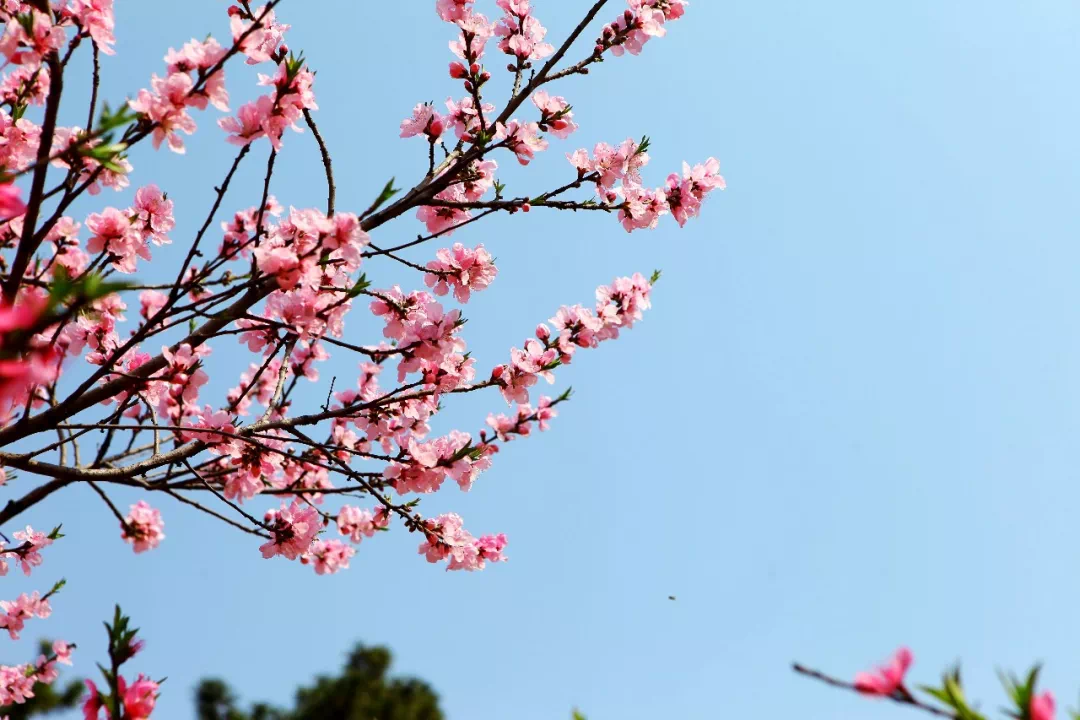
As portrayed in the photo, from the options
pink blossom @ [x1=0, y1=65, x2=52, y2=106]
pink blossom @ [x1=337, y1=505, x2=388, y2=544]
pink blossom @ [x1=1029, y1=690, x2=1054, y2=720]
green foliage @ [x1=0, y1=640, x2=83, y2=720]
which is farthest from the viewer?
green foliage @ [x1=0, y1=640, x2=83, y2=720]

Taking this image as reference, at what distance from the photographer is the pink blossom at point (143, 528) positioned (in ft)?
14.3

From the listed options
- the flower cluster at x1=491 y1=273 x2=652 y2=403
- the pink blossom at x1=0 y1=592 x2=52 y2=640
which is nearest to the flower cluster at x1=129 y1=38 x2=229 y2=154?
the flower cluster at x1=491 y1=273 x2=652 y2=403

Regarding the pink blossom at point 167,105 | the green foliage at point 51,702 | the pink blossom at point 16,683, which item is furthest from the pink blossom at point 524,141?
the green foliage at point 51,702

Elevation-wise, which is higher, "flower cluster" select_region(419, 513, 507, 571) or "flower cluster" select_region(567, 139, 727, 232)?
"flower cluster" select_region(567, 139, 727, 232)

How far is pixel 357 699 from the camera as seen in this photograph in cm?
2411

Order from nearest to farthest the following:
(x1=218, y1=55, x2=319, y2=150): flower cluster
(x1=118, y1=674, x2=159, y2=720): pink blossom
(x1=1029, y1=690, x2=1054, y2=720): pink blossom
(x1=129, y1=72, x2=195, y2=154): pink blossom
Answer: (x1=1029, y1=690, x2=1054, y2=720): pink blossom, (x1=118, y1=674, x2=159, y2=720): pink blossom, (x1=129, y1=72, x2=195, y2=154): pink blossom, (x1=218, y1=55, x2=319, y2=150): flower cluster

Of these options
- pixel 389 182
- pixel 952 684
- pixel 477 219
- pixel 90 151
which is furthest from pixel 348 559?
pixel 952 684

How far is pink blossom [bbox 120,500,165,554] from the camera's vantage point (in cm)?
436

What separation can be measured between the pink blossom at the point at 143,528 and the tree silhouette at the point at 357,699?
20.7 meters

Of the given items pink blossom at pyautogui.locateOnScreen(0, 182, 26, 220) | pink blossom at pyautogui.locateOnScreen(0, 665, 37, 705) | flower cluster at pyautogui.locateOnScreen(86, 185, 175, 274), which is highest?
flower cluster at pyautogui.locateOnScreen(86, 185, 175, 274)

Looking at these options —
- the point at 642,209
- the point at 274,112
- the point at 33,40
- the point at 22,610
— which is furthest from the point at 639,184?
the point at 22,610

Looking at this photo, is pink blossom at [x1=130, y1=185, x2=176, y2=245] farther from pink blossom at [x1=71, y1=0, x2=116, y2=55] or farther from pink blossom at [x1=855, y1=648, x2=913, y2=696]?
pink blossom at [x1=855, y1=648, x2=913, y2=696]

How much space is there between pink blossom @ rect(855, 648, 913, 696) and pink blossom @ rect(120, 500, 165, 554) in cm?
402

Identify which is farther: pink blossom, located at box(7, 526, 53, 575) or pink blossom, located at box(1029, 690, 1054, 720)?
pink blossom, located at box(7, 526, 53, 575)
